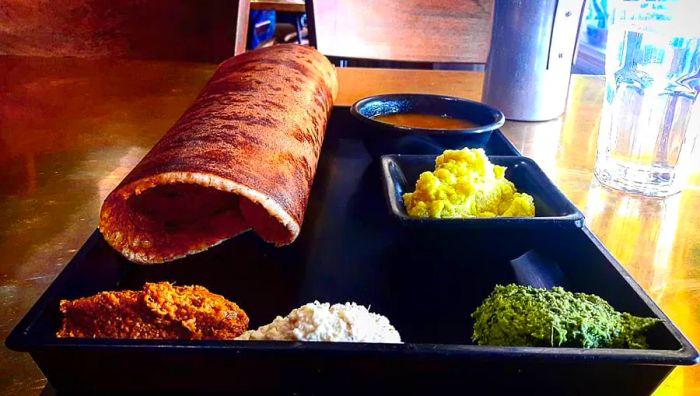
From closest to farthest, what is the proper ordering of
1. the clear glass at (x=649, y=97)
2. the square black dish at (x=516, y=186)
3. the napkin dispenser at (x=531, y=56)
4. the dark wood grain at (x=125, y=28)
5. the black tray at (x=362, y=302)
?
the black tray at (x=362, y=302) < the square black dish at (x=516, y=186) < the clear glass at (x=649, y=97) < the napkin dispenser at (x=531, y=56) < the dark wood grain at (x=125, y=28)

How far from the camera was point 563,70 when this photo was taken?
4.57ft

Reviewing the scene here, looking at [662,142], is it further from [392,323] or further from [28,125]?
[28,125]

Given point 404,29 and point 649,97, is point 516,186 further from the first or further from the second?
point 404,29

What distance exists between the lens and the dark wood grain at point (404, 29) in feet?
6.90

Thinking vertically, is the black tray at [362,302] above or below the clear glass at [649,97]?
below

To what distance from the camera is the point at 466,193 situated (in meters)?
0.78

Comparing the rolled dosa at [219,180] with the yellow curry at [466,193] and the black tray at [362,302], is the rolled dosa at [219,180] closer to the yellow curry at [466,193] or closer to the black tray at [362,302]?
the black tray at [362,302]

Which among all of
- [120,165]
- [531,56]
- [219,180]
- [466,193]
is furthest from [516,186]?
[120,165]

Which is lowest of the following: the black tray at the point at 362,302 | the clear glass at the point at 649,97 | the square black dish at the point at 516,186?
the black tray at the point at 362,302

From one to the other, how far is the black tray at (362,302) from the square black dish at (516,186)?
1 cm

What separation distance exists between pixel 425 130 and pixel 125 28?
60.6 inches

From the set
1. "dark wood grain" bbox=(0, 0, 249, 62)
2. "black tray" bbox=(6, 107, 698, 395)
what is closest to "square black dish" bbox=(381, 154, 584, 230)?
"black tray" bbox=(6, 107, 698, 395)

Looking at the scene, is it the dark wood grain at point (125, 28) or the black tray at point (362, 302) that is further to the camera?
the dark wood grain at point (125, 28)

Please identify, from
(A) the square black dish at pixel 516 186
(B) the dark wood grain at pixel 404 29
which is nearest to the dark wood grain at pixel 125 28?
(B) the dark wood grain at pixel 404 29
